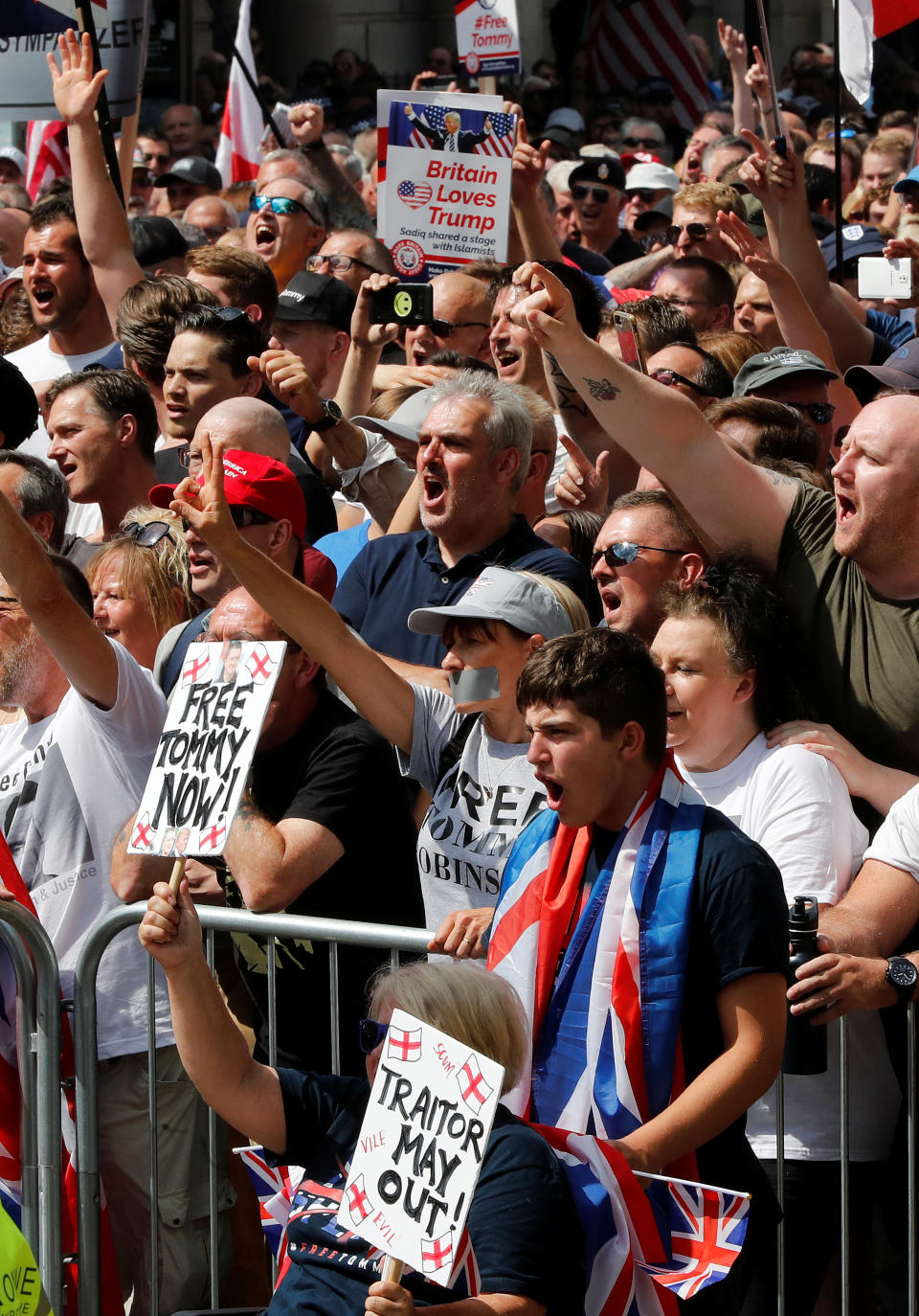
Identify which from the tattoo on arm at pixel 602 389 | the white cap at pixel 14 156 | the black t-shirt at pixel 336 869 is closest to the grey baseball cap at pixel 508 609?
the black t-shirt at pixel 336 869

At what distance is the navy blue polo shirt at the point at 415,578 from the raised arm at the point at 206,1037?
1.55 metres

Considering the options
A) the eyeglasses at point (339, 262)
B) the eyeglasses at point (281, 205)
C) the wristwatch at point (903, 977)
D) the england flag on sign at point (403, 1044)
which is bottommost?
the wristwatch at point (903, 977)

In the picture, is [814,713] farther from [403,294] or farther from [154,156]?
[154,156]

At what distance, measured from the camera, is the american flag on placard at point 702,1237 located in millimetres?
2723

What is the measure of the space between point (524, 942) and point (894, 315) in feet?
16.4

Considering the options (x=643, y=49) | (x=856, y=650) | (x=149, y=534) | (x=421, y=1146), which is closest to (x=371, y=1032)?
(x=421, y=1146)

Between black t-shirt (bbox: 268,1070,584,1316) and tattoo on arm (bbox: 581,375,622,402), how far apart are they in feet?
5.04

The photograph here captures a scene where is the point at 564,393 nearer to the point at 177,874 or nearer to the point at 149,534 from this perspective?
the point at 149,534

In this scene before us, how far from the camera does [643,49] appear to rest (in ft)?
66.7

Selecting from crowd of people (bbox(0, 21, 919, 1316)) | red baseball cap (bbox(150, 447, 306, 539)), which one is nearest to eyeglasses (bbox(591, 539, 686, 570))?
crowd of people (bbox(0, 21, 919, 1316))

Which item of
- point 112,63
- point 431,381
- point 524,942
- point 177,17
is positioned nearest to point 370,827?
point 524,942

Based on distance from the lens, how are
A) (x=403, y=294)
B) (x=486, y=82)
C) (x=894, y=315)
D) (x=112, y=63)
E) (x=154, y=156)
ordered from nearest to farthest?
(x=403, y=294)
(x=894, y=315)
(x=112, y=63)
(x=486, y=82)
(x=154, y=156)

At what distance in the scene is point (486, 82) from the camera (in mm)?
10086

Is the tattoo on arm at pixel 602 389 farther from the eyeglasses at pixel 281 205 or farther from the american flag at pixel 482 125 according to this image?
the eyeglasses at pixel 281 205
